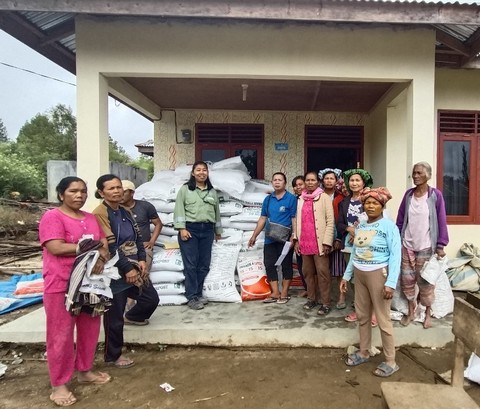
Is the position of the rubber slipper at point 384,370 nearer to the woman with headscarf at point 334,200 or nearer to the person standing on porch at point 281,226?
the woman with headscarf at point 334,200

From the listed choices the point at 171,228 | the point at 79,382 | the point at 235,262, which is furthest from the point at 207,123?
the point at 79,382

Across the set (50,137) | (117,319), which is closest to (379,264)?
(117,319)

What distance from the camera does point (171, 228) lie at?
14.8 ft

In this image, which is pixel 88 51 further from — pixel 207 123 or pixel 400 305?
pixel 400 305

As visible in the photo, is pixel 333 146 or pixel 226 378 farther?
pixel 333 146

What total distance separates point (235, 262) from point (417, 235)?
6.60 feet

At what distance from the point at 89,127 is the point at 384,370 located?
380 centimetres

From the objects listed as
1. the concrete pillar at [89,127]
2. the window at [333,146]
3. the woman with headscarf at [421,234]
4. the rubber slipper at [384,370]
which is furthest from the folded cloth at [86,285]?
the window at [333,146]

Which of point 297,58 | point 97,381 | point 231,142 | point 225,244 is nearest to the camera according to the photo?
point 97,381

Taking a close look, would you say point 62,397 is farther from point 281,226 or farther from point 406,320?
point 406,320

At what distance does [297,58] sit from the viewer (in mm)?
4039

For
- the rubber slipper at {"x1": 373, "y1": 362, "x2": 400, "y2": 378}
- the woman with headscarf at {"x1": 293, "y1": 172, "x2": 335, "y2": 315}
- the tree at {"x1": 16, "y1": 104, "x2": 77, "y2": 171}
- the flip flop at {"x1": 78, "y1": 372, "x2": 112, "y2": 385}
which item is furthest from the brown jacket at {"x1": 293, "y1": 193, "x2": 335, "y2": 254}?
the tree at {"x1": 16, "y1": 104, "x2": 77, "y2": 171}

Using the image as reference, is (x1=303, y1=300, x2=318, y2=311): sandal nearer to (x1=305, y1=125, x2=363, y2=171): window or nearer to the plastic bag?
the plastic bag

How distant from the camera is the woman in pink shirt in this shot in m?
2.39
